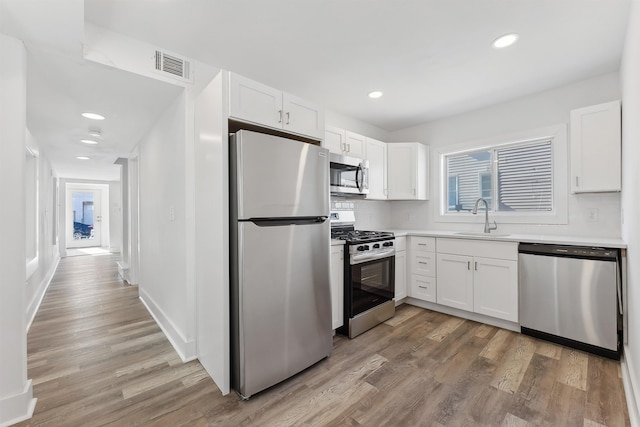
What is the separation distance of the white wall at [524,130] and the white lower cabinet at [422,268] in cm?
67

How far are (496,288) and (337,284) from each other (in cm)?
164

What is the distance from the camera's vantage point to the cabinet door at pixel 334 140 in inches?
119

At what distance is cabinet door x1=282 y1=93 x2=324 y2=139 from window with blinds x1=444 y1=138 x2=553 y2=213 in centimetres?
240

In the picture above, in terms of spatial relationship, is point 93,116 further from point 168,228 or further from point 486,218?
point 486,218

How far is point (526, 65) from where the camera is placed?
253 centimetres

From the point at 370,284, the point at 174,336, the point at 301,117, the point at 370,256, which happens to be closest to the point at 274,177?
the point at 301,117

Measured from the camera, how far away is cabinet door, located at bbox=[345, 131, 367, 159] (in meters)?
3.27

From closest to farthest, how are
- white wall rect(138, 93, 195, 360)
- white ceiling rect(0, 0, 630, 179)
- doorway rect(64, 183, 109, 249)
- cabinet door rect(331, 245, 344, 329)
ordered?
white ceiling rect(0, 0, 630, 179), white wall rect(138, 93, 195, 360), cabinet door rect(331, 245, 344, 329), doorway rect(64, 183, 109, 249)

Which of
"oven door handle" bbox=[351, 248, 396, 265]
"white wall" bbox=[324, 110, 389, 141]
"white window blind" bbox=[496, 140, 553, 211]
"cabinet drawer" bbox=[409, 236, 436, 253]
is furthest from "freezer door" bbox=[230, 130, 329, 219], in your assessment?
"white window blind" bbox=[496, 140, 553, 211]

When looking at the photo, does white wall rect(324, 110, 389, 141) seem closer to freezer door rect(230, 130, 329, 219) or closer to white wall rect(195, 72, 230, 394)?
freezer door rect(230, 130, 329, 219)

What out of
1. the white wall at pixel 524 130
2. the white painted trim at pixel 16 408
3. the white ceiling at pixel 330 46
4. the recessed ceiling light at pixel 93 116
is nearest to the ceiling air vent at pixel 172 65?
the white ceiling at pixel 330 46

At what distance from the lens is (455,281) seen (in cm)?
312

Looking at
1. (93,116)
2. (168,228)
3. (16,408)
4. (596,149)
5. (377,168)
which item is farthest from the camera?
(377,168)

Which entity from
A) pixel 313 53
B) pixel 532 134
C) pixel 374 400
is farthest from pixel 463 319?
pixel 313 53
